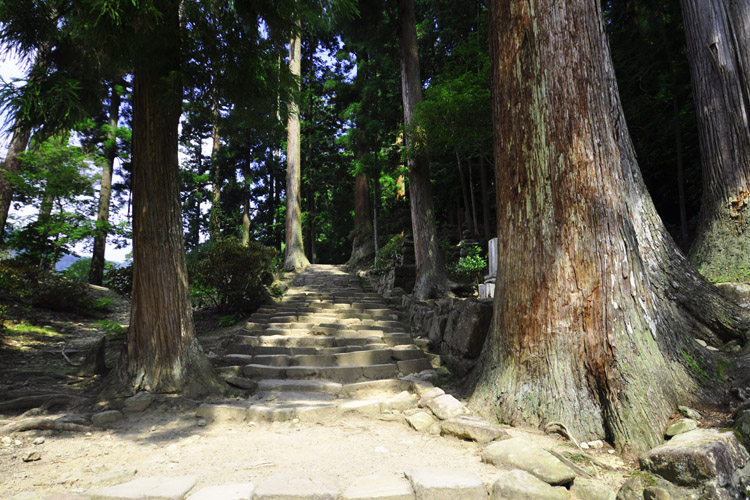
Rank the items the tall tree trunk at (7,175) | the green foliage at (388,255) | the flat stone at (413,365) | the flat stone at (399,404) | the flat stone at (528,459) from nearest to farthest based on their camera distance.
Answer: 1. the flat stone at (528,459)
2. the flat stone at (399,404)
3. the flat stone at (413,365)
4. the tall tree trunk at (7,175)
5. the green foliage at (388,255)

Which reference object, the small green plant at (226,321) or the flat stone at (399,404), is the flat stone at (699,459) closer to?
the flat stone at (399,404)

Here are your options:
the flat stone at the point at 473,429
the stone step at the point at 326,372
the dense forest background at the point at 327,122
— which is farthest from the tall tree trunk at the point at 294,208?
the flat stone at the point at 473,429

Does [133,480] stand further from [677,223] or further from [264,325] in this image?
[677,223]

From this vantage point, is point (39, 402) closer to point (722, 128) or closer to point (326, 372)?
point (326, 372)

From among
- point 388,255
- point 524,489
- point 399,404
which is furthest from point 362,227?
point 524,489

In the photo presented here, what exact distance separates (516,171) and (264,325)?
17.4ft

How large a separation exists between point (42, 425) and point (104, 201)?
14426mm

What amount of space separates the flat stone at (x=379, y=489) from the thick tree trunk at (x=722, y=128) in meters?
4.98

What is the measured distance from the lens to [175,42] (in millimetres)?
4492

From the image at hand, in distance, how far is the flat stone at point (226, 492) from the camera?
232 centimetres

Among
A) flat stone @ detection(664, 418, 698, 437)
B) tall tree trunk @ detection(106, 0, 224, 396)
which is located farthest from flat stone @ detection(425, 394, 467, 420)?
tall tree trunk @ detection(106, 0, 224, 396)

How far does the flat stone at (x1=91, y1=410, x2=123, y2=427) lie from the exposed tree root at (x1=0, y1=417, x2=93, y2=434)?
12cm

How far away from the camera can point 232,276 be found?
27.4ft

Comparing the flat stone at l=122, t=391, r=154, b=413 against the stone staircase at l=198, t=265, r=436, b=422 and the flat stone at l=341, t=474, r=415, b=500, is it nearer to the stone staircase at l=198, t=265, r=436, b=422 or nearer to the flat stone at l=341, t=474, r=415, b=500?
the stone staircase at l=198, t=265, r=436, b=422
